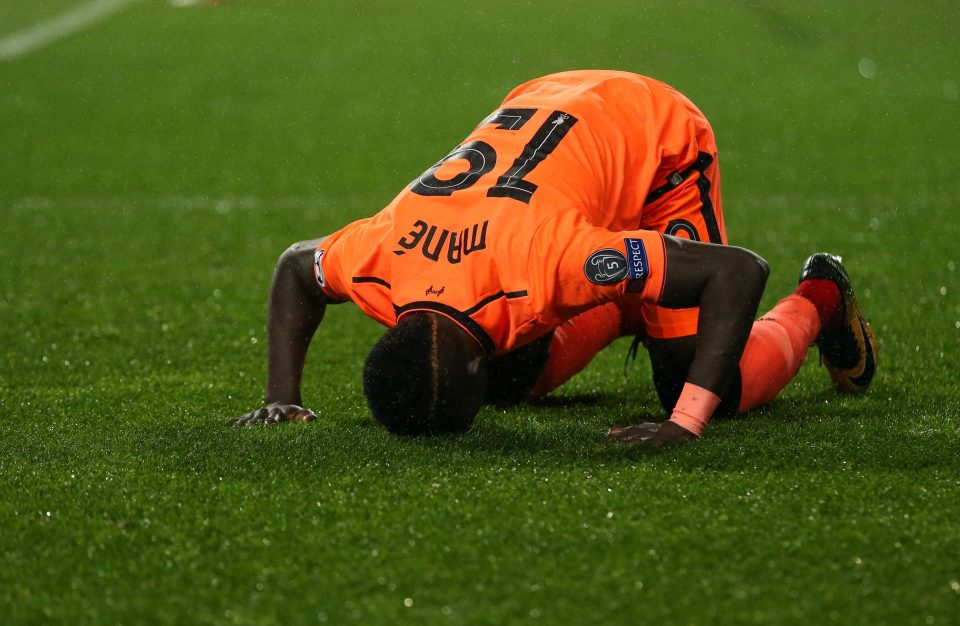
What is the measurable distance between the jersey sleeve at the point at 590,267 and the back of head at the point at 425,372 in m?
0.22

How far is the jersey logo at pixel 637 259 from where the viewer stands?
329 cm

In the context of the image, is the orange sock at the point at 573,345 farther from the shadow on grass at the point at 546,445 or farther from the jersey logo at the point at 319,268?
the jersey logo at the point at 319,268

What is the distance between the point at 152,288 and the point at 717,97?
9372 millimetres

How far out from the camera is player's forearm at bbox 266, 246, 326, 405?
3.96 metres

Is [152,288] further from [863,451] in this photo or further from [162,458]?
[863,451]

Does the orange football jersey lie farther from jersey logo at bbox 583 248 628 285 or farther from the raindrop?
the raindrop

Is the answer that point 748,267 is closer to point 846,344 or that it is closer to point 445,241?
point 445,241

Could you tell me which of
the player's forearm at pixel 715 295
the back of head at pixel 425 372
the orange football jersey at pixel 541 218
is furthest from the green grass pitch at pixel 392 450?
→ the orange football jersey at pixel 541 218

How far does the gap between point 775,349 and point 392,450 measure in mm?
1312

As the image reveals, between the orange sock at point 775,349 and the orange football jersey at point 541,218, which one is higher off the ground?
the orange football jersey at point 541,218

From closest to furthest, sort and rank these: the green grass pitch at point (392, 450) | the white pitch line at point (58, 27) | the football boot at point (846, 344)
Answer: the green grass pitch at point (392, 450) → the football boot at point (846, 344) → the white pitch line at point (58, 27)

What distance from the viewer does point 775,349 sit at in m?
4.09

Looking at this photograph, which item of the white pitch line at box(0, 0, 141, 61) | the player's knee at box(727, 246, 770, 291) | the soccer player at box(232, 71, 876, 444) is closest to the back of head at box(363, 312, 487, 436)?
the soccer player at box(232, 71, 876, 444)

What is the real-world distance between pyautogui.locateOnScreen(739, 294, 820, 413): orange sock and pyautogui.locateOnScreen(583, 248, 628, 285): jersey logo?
79cm
